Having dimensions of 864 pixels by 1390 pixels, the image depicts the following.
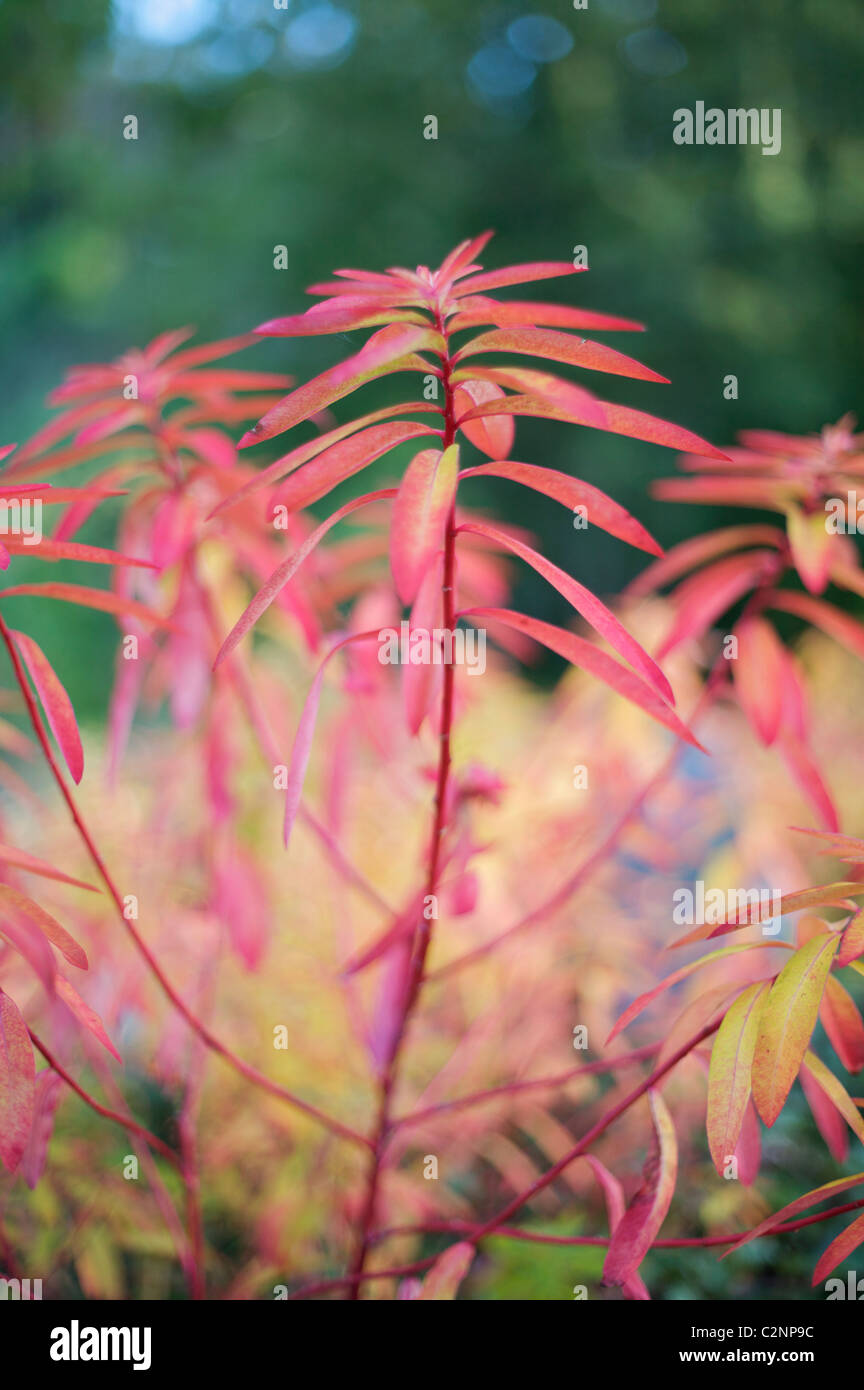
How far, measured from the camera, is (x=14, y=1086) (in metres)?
0.41

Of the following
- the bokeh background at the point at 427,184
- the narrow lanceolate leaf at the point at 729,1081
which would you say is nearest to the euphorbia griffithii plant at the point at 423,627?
the narrow lanceolate leaf at the point at 729,1081

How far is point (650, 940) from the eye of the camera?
4.20 feet

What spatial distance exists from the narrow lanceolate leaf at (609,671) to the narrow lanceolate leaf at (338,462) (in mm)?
87

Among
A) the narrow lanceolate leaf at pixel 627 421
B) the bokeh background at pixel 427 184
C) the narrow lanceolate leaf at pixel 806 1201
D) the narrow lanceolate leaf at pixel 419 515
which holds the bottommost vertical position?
the narrow lanceolate leaf at pixel 806 1201

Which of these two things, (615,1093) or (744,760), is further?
(744,760)

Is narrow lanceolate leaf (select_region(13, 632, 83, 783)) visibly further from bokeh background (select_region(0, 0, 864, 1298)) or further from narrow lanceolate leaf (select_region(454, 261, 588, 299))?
bokeh background (select_region(0, 0, 864, 1298))

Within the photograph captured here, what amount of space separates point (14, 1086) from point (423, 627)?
272 millimetres

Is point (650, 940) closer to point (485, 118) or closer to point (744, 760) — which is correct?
point (744, 760)

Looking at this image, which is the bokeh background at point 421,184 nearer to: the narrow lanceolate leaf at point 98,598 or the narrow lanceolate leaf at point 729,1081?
the narrow lanceolate leaf at point 98,598

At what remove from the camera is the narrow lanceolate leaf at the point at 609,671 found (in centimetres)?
38

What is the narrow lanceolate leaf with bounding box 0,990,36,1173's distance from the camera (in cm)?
40

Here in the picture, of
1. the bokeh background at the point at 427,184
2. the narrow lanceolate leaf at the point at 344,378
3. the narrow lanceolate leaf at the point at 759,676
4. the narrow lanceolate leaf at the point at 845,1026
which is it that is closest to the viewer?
the narrow lanceolate leaf at the point at 344,378
